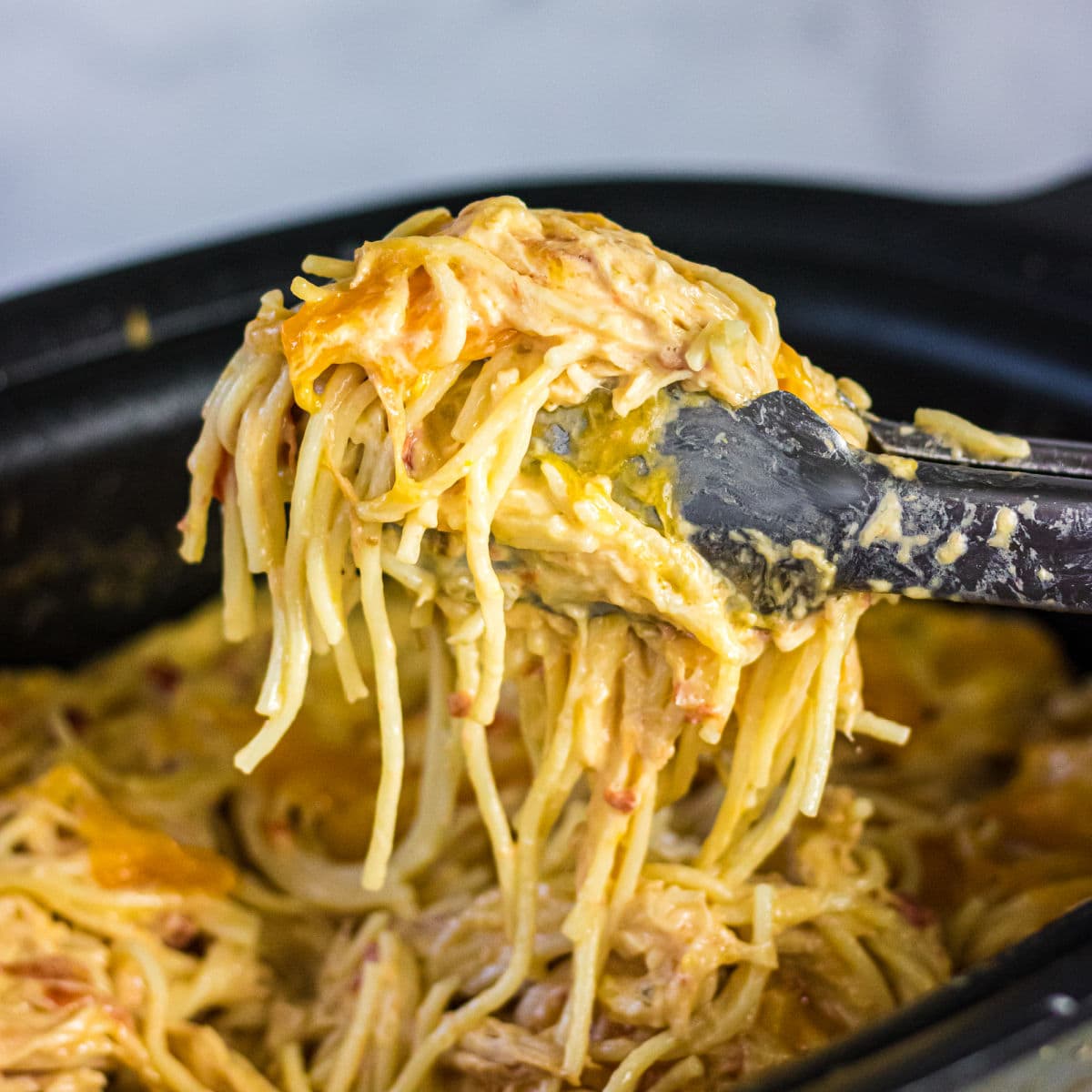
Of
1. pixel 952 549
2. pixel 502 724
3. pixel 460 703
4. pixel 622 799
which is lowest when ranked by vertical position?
pixel 502 724

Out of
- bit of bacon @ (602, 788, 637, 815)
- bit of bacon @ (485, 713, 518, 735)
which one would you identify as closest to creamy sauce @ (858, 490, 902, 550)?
bit of bacon @ (602, 788, 637, 815)

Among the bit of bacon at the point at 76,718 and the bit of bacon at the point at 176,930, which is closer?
the bit of bacon at the point at 176,930

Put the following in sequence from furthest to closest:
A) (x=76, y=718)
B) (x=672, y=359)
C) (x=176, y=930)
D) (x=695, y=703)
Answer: (x=76, y=718)
(x=176, y=930)
(x=695, y=703)
(x=672, y=359)

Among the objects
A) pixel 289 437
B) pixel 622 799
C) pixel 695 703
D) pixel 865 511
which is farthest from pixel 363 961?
pixel 865 511

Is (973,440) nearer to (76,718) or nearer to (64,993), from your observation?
(64,993)

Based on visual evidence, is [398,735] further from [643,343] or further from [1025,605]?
[1025,605]

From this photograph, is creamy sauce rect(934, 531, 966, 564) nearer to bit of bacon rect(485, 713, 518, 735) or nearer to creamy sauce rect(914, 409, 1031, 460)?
creamy sauce rect(914, 409, 1031, 460)

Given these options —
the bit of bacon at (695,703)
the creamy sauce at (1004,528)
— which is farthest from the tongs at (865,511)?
the bit of bacon at (695,703)

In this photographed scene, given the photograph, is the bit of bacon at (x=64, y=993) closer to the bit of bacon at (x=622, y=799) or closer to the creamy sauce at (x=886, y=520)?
the bit of bacon at (x=622, y=799)
